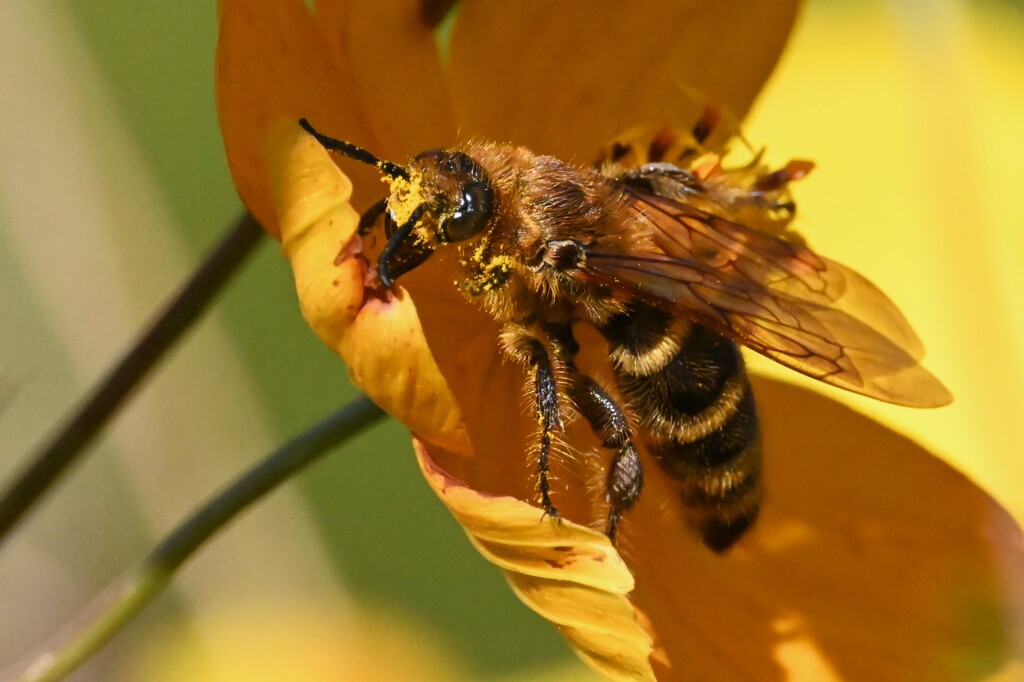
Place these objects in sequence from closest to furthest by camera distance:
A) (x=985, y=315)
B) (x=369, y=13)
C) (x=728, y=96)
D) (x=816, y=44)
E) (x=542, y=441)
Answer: (x=542, y=441)
(x=369, y=13)
(x=728, y=96)
(x=985, y=315)
(x=816, y=44)

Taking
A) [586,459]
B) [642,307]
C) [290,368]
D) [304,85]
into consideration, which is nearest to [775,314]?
[642,307]

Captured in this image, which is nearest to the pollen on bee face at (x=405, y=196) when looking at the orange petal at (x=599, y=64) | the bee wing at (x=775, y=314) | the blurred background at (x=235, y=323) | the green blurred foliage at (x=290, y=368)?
the bee wing at (x=775, y=314)

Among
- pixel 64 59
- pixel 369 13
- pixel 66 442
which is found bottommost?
pixel 64 59

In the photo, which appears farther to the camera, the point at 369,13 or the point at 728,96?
the point at 728,96

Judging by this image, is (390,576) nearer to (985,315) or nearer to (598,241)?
(985,315)

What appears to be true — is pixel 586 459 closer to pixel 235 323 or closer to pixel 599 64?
pixel 599 64

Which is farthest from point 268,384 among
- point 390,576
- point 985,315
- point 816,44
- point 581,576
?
point 581,576
